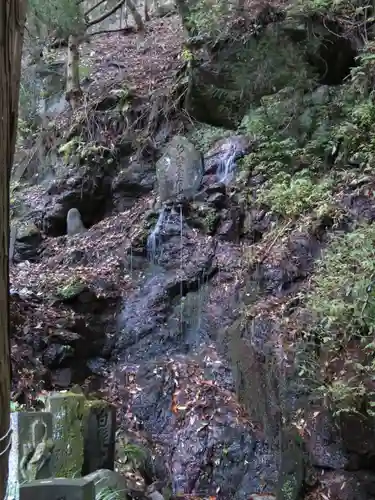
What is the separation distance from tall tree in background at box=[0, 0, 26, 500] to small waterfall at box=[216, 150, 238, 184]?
889 cm

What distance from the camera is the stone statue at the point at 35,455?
410cm

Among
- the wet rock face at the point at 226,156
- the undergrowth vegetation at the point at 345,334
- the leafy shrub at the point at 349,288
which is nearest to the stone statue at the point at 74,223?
the wet rock face at the point at 226,156

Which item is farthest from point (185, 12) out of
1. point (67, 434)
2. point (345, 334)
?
point (67, 434)

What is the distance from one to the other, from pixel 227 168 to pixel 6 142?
917 centimetres

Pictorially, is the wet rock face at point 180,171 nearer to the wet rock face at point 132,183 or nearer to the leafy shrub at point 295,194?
the wet rock face at point 132,183

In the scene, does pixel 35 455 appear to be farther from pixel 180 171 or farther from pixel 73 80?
pixel 73 80

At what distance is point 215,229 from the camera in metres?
9.64

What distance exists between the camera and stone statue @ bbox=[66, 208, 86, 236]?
12023 mm

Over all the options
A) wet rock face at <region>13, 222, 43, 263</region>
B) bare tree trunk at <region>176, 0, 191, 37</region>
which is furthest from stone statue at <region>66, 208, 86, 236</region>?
bare tree trunk at <region>176, 0, 191, 37</region>

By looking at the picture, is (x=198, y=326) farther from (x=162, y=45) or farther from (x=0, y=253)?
(x=162, y=45)

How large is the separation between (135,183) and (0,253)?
1095 centimetres

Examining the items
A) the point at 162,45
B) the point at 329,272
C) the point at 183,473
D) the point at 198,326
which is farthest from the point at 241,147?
the point at 162,45

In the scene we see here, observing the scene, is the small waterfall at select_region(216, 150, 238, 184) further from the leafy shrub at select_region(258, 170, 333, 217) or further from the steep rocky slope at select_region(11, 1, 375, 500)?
the leafy shrub at select_region(258, 170, 333, 217)

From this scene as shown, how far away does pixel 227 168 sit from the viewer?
10141mm
